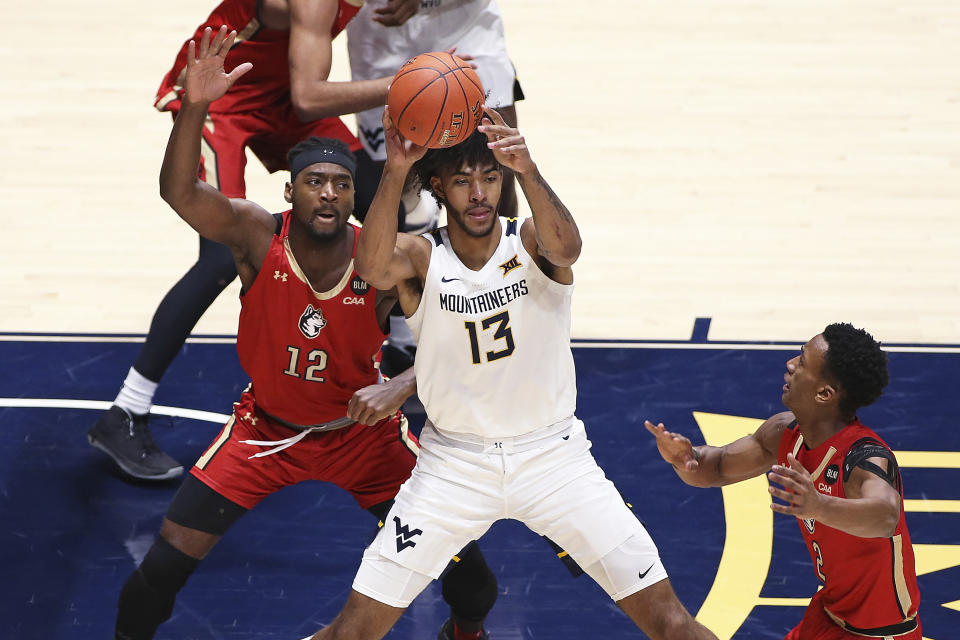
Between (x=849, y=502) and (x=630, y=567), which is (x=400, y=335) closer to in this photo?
(x=630, y=567)

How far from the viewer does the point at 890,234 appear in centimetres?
852

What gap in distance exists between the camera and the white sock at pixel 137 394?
6.16 m

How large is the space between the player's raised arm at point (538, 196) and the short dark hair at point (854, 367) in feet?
2.87

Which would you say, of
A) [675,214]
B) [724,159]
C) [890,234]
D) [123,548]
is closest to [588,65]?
[724,159]

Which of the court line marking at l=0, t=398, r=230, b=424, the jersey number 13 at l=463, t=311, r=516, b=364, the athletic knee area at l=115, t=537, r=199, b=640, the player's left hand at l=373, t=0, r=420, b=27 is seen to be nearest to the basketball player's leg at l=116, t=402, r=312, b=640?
the athletic knee area at l=115, t=537, r=199, b=640

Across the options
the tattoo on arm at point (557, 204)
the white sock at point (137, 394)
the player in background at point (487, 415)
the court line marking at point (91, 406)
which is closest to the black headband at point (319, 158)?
the player in background at point (487, 415)

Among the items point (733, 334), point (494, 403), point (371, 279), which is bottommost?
point (733, 334)

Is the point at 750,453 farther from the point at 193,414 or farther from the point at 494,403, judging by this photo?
the point at 193,414

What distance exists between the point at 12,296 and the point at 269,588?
3206 mm

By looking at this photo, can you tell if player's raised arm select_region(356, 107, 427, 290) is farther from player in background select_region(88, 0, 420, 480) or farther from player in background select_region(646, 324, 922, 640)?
player in background select_region(88, 0, 420, 480)

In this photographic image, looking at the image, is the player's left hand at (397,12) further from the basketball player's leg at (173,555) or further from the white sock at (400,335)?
the basketball player's leg at (173,555)

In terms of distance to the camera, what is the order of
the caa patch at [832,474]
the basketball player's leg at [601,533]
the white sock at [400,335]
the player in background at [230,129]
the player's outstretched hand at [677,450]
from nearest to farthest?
1. the caa patch at [832,474]
2. the basketball player's leg at [601,533]
3. the player's outstretched hand at [677,450]
4. the player in background at [230,129]
5. the white sock at [400,335]

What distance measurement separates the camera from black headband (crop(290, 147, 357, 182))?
16.1ft

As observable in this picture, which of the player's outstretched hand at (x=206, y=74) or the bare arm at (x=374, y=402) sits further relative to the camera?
the bare arm at (x=374, y=402)
